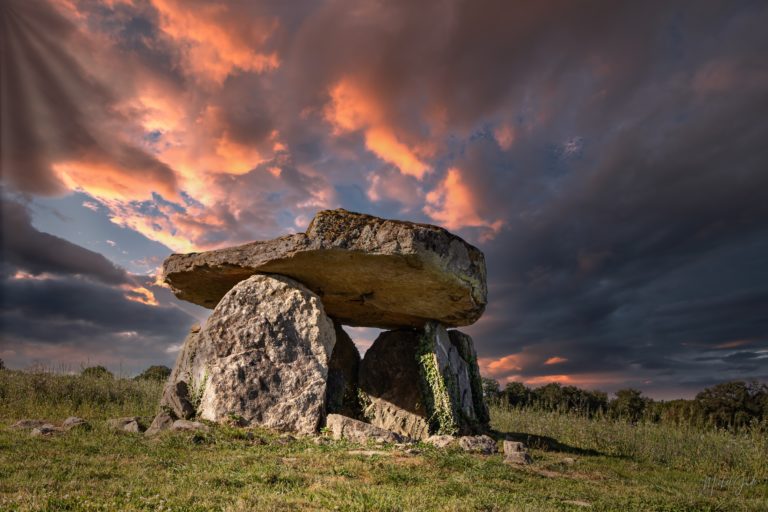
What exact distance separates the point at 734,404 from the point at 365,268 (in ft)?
90.2

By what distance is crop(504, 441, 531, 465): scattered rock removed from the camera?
37.8ft

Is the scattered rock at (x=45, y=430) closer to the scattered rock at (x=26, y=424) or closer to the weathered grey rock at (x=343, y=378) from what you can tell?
the scattered rock at (x=26, y=424)

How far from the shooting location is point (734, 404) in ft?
101

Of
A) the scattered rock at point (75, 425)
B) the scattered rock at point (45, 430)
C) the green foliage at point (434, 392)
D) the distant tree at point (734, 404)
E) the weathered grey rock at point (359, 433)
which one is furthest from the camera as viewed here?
the distant tree at point (734, 404)

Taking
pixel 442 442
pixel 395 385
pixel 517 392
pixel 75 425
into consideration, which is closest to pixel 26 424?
pixel 75 425

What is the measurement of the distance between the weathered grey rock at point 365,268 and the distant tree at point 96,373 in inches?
285

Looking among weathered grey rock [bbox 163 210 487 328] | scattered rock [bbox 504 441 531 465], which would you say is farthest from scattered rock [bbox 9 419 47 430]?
scattered rock [bbox 504 441 531 465]

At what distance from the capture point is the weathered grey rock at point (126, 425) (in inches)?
502

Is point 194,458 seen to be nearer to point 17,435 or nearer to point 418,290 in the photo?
point 17,435

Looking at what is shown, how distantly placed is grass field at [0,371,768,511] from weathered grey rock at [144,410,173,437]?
513 millimetres

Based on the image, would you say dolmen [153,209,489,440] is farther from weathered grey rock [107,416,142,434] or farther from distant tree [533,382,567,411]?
distant tree [533,382,567,411]

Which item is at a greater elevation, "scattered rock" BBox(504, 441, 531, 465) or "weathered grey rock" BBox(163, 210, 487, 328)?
"weathered grey rock" BBox(163, 210, 487, 328)

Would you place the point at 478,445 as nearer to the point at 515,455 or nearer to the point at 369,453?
the point at 515,455

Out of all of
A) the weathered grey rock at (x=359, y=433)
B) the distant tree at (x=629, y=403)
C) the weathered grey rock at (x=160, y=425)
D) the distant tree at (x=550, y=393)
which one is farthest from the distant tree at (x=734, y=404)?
the weathered grey rock at (x=160, y=425)
